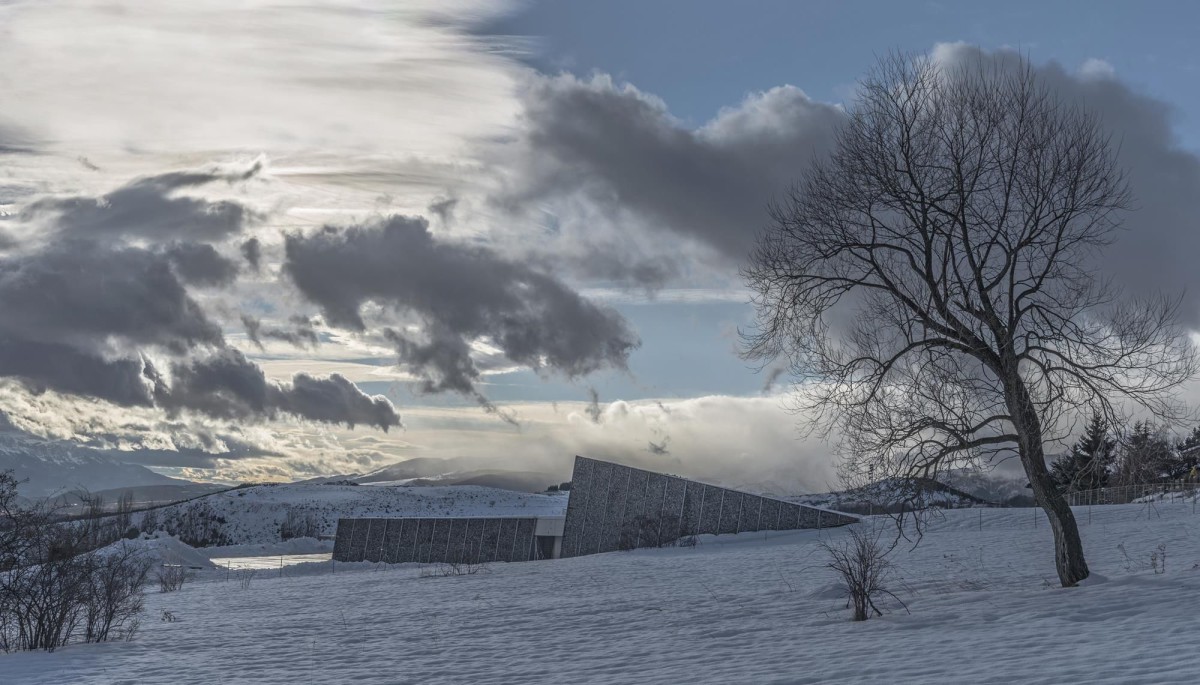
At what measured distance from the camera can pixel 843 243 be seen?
17.2 metres

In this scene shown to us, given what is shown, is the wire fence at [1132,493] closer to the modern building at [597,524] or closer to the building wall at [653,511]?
the building wall at [653,511]

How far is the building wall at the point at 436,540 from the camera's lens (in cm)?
5053

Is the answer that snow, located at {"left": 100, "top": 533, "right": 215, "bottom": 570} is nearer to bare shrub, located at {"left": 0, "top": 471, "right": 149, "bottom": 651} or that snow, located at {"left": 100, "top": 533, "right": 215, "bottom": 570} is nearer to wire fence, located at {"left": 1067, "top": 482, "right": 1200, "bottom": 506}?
bare shrub, located at {"left": 0, "top": 471, "right": 149, "bottom": 651}

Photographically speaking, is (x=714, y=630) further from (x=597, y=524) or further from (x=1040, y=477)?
(x=597, y=524)

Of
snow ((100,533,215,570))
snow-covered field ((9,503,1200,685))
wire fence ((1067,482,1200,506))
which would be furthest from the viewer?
snow ((100,533,215,570))

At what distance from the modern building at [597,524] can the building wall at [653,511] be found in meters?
0.04

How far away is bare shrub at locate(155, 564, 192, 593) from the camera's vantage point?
3120 cm

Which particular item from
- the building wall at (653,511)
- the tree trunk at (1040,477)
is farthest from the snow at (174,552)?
the tree trunk at (1040,477)

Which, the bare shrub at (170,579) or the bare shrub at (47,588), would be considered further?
the bare shrub at (170,579)

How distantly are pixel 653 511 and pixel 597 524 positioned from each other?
3679 mm

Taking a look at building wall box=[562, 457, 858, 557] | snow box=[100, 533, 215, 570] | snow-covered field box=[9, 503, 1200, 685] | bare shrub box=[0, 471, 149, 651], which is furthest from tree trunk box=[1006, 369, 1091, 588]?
snow box=[100, 533, 215, 570]

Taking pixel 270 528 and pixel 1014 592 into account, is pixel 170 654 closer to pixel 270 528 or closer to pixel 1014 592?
pixel 1014 592

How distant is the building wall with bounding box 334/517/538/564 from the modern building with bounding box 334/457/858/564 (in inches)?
2.2

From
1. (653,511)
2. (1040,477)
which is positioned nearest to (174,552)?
(653,511)
